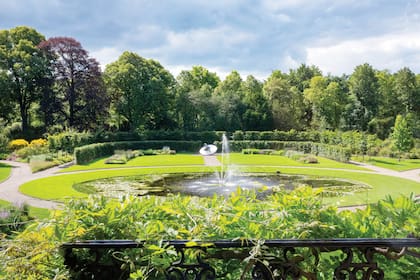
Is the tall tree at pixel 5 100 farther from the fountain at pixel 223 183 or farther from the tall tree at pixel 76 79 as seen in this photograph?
the fountain at pixel 223 183

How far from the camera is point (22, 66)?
3550 centimetres

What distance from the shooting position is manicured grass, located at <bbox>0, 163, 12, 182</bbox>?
18931mm

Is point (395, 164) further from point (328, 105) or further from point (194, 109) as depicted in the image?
point (194, 109)

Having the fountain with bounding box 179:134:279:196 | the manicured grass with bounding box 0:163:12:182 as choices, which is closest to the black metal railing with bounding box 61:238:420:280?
the fountain with bounding box 179:134:279:196

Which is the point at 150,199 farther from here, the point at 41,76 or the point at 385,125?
the point at 385,125

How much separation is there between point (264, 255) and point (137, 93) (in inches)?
1576

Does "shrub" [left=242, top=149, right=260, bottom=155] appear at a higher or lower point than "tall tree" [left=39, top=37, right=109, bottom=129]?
lower

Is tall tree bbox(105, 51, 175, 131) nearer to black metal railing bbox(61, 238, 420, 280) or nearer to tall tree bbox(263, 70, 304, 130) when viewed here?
tall tree bbox(263, 70, 304, 130)

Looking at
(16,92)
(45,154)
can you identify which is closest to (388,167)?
(45,154)

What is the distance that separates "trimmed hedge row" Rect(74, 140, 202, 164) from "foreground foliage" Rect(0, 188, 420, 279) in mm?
24559

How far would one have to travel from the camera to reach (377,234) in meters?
1.79

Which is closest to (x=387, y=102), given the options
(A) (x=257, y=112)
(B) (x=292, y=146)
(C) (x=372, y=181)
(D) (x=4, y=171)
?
(A) (x=257, y=112)

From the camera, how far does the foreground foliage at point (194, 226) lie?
161 centimetres

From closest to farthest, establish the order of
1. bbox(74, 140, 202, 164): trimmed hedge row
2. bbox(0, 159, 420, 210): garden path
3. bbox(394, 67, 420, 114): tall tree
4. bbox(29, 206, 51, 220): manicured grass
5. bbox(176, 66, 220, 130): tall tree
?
bbox(29, 206, 51, 220): manicured grass, bbox(0, 159, 420, 210): garden path, bbox(74, 140, 202, 164): trimmed hedge row, bbox(176, 66, 220, 130): tall tree, bbox(394, 67, 420, 114): tall tree
